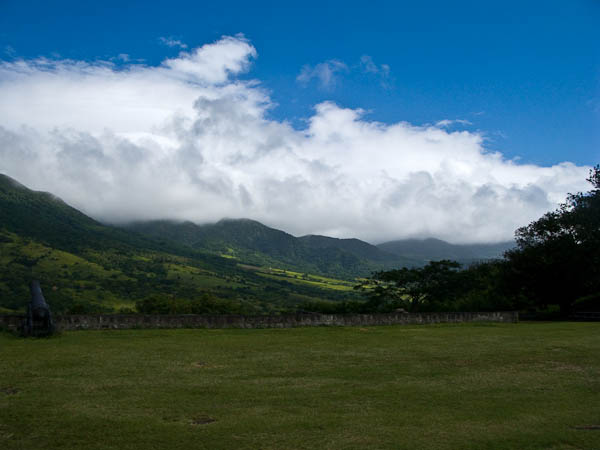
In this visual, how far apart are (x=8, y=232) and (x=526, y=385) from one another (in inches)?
8147

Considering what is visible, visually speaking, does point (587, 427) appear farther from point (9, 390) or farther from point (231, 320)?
point (231, 320)

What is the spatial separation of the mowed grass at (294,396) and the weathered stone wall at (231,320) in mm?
2959

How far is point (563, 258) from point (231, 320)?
27293 millimetres

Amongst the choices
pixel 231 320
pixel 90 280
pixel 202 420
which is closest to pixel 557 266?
pixel 231 320

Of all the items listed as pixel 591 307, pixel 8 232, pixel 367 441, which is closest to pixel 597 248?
pixel 591 307

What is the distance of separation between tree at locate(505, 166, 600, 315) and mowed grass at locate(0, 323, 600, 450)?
2343 cm

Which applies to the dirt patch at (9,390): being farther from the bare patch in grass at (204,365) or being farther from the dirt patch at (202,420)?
the bare patch in grass at (204,365)

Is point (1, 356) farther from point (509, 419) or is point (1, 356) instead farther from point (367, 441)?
point (509, 419)

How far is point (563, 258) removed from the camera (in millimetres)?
36125

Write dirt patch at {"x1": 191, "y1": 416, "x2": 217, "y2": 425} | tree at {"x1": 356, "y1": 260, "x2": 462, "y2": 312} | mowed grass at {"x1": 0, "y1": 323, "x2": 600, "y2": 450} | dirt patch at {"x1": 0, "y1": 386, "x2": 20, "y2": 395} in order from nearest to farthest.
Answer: mowed grass at {"x1": 0, "y1": 323, "x2": 600, "y2": 450} → dirt patch at {"x1": 191, "y1": 416, "x2": 217, "y2": 425} → dirt patch at {"x1": 0, "y1": 386, "x2": 20, "y2": 395} → tree at {"x1": 356, "y1": 260, "x2": 462, "y2": 312}

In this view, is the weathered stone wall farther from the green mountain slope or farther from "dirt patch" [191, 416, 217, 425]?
the green mountain slope

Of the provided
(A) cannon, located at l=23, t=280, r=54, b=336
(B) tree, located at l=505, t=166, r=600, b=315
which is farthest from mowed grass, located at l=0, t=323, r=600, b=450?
(B) tree, located at l=505, t=166, r=600, b=315

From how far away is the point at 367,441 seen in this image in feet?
21.4

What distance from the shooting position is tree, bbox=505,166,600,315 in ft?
118
